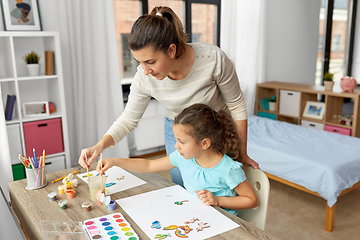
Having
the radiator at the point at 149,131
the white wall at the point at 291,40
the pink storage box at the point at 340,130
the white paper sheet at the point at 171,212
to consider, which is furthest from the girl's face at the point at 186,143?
the white wall at the point at 291,40

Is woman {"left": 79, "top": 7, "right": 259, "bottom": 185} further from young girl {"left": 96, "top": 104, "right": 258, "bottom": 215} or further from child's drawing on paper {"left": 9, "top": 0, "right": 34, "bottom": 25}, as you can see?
child's drawing on paper {"left": 9, "top": 0, "right": 34, "bottom": 25}

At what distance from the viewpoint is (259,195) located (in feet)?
4.16

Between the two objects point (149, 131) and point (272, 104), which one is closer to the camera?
point (149, 131)

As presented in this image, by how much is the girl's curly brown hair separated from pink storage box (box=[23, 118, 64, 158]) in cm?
177

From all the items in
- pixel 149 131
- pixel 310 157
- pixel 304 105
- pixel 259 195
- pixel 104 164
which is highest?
pixel 104 164

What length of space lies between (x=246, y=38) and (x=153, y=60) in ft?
9.90

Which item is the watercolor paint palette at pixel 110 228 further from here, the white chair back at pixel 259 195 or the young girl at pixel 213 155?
the white chair back at pixel 259 195

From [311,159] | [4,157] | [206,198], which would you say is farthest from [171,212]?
[4,157]

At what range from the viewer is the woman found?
1.17m

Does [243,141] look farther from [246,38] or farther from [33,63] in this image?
[246,38]

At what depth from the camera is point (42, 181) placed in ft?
4.39

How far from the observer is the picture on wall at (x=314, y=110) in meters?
3.60

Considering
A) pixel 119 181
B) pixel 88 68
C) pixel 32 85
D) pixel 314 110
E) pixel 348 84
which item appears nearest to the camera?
pixel 119 181

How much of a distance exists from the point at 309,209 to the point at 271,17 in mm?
2625
